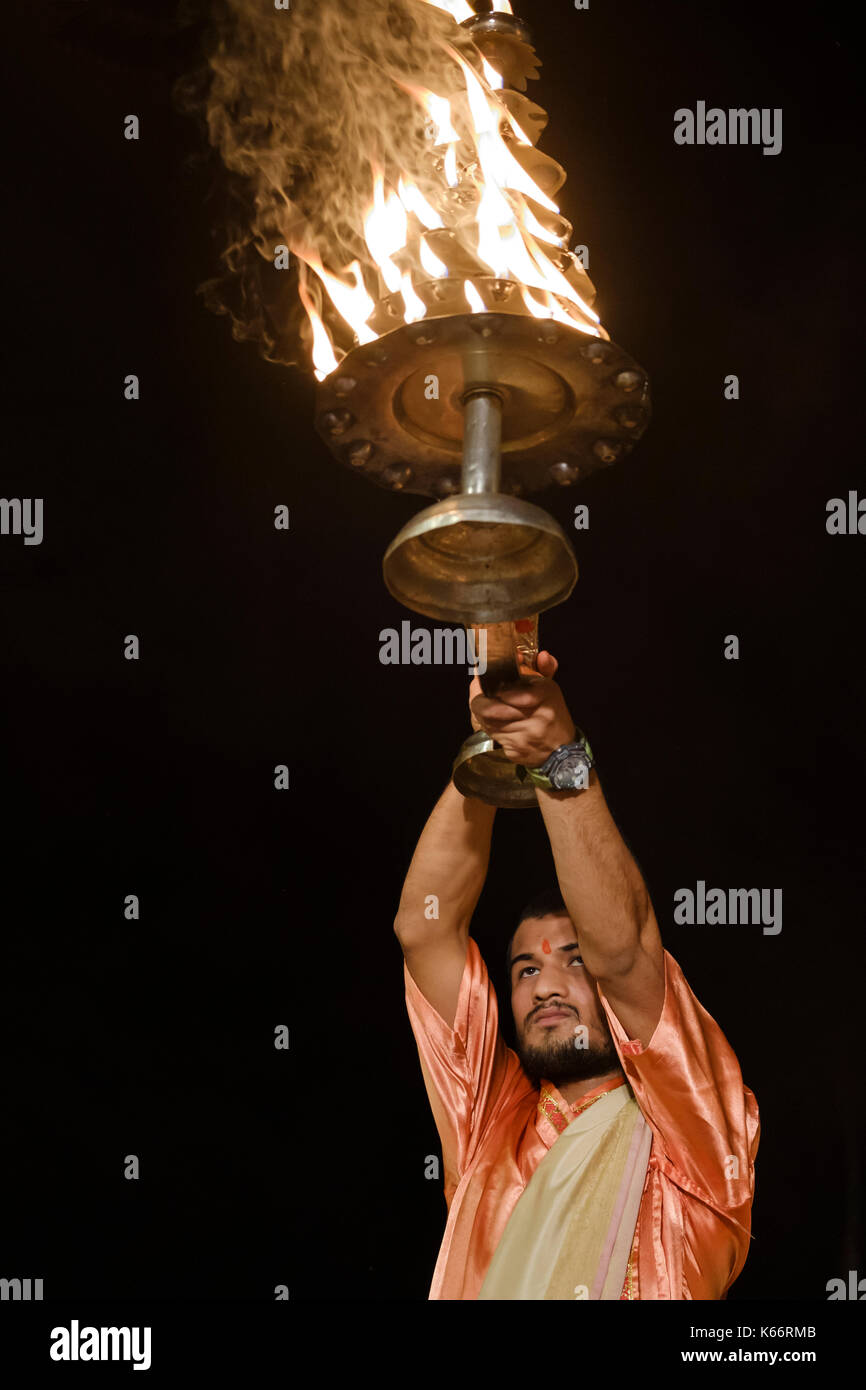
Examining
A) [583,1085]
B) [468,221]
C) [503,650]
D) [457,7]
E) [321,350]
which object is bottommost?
[583,1085]

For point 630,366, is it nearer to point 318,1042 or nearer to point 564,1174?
point 564,1174

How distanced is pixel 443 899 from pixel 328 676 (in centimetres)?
78

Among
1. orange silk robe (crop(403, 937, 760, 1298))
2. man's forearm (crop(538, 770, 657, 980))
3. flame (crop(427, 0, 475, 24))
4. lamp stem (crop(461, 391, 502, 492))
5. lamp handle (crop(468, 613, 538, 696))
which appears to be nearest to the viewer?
lamp stem (crop(461, 391, 502, 492))

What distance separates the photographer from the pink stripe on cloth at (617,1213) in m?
3.32

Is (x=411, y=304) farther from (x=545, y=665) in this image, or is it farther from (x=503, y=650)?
(x=545, y=665)

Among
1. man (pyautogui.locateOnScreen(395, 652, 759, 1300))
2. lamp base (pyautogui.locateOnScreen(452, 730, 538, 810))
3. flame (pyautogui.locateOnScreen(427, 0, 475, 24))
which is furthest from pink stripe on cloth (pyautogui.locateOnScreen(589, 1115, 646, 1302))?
flame (pyautogui.locateOnScreen(427, 0, 475, 24))

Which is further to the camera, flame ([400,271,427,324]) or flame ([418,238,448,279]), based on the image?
flame ([418,238,448,279])

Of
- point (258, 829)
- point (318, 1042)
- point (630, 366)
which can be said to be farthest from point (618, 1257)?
point (630, 366)

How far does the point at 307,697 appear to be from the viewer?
4305 millimetres

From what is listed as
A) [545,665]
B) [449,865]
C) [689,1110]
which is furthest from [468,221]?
[689,1110]

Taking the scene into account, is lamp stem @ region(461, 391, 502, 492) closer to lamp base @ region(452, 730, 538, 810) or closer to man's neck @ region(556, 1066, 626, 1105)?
lamp base @ region(452, 730, 538, 810)

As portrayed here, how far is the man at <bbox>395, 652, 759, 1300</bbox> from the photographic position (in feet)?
10.9

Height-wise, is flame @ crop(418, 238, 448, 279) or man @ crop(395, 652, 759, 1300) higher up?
flame @ crop(418, 238, 448, 279)

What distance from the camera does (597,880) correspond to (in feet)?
10.8
